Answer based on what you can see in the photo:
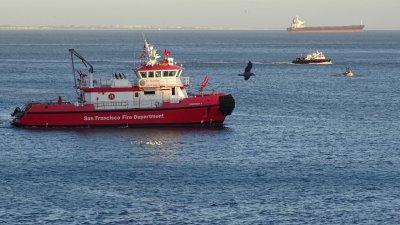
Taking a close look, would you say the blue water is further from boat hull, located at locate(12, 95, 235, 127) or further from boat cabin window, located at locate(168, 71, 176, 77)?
boat cabin window, located at locate(168, 71, 176, 77)

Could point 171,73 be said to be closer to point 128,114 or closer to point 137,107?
point 137,107

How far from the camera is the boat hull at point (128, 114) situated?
80312 millimetres

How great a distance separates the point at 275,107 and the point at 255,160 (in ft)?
111

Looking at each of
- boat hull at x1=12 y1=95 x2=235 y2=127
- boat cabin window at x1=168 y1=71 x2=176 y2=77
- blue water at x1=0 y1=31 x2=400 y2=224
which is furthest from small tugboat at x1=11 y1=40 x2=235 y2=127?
blue water at x1=0 y1=31 x2=400 y2=224

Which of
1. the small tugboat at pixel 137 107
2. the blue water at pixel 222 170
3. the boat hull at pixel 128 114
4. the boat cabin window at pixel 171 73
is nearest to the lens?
the blue water at pixel 222 170

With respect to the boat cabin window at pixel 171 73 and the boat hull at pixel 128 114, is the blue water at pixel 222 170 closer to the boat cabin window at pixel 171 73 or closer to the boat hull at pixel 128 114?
the boat hull at pixel 128 114

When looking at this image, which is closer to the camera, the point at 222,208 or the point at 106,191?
the point at 222,208

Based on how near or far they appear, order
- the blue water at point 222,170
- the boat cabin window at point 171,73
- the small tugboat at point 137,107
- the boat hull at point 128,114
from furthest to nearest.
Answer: the boat cabin window at point 171,73, the small tugboat at point 137,107, the boat hull at point 128,114, the blue water at point 222,170

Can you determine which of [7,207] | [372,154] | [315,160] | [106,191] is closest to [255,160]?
[315,160]

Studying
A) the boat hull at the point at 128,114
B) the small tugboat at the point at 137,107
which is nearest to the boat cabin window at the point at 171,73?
the small tugboat at the point at 137,107

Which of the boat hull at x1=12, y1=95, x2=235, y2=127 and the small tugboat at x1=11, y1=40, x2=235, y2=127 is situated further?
the small tugboat at x1=11, y1=40, x2=235, y2=127

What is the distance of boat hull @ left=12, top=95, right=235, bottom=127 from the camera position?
80.3 metres

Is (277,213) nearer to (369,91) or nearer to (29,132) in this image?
(29,132)

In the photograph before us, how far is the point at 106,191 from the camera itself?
56.3 m
